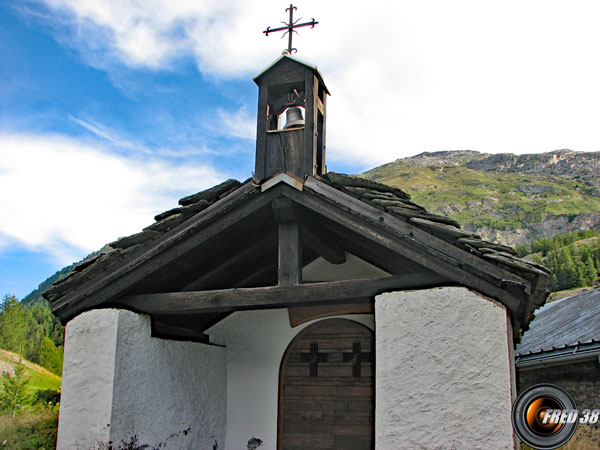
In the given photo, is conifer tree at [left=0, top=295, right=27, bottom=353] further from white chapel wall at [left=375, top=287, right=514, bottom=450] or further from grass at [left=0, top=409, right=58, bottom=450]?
white chapel wall at [left=375, top=287, right=514, bottom=450]

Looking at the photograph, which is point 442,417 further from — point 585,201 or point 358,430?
point 585,201

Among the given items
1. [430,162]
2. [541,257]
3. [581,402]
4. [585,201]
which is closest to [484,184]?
[585,201]

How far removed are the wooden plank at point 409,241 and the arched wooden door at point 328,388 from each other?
2141 mm

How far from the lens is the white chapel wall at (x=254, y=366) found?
6.98 metres

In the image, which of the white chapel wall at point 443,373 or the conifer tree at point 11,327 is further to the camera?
the conifer tree at point 11,327

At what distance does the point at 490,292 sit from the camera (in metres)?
4.62

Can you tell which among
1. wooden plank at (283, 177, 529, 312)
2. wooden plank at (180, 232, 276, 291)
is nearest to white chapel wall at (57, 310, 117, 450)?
wooden plank at (180, 232, 276, 291)

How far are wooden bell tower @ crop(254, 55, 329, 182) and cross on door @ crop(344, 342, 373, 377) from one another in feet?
7.64

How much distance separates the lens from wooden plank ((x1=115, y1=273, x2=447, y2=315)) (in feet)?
16.6

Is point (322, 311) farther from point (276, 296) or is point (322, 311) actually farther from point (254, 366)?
point (276, 296)

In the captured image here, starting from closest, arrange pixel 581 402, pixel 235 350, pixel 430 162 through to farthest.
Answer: pixel 235 350, pixel 581 402, pixel 430 162

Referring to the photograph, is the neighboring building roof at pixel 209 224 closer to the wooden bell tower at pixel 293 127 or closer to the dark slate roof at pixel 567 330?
the wooden bell tower at pixel 293 127

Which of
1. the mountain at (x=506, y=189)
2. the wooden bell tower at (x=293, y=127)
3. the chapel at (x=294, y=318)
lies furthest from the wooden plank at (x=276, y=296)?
the mountain at (x=506, y=189)

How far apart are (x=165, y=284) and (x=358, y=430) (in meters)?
2.86
